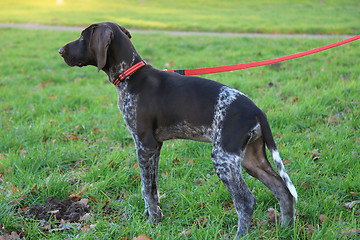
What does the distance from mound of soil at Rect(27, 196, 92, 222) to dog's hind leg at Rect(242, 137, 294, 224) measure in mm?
1647

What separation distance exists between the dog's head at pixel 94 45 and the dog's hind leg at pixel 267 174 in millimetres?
1598

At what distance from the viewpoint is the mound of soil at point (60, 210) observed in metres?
3.32

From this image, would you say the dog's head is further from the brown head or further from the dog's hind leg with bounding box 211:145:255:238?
the dog's hind leg with bounding box 211:145:255:238

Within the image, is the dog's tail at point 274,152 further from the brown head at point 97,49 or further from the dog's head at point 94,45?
the dog's head at point 94,45

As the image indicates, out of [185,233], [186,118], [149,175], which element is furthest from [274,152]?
[149,175]

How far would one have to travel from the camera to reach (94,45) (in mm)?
3355

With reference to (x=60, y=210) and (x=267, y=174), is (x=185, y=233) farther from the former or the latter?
(x=60, y=210)

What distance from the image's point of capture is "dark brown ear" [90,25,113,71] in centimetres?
325

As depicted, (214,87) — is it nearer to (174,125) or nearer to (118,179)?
(174,125)

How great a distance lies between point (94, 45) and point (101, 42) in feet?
0.43

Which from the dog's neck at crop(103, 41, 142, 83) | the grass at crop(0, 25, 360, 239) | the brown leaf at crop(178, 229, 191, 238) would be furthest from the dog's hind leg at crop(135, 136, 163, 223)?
the dog's neck at crop(103, 41, 142, 83)

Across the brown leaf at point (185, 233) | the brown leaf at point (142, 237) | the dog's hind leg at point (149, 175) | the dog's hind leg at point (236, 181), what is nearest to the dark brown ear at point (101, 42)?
the dog's hind leg at point (149, 175)

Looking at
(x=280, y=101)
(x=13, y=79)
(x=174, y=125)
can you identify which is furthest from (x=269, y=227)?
(x=13, y=79)

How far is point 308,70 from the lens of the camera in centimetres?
821
